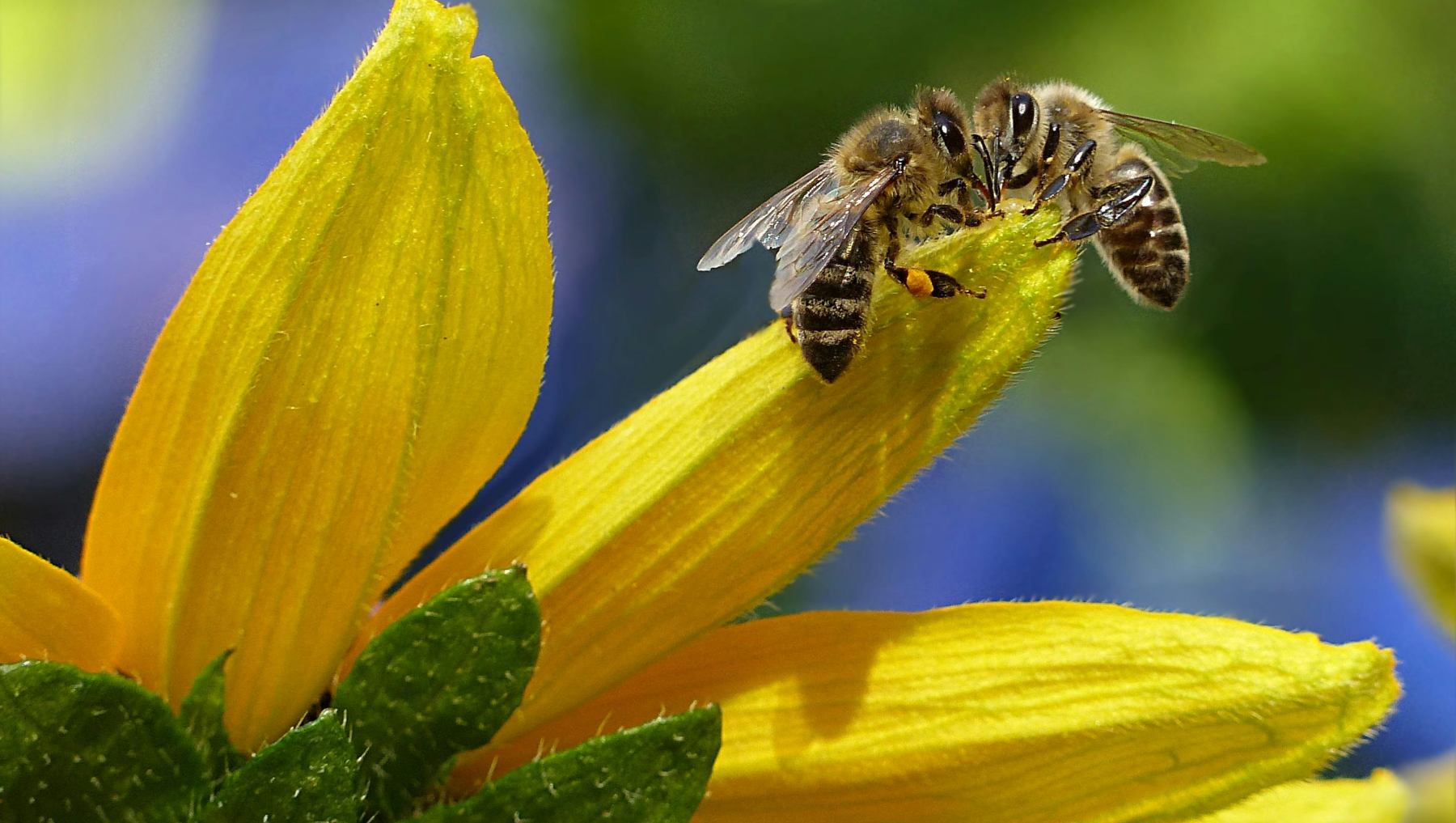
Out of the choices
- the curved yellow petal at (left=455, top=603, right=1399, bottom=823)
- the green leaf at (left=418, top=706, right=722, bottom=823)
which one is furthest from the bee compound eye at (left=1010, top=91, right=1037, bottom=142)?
the green leaf at (left=418, top=706, right=722, bottom=823)

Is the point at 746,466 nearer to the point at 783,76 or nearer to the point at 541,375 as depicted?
the point at 541,375

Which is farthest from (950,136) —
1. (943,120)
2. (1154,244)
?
(1154,244)

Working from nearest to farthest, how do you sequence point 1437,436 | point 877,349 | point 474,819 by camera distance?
point 474,819 < point 877,349 < point 1437,436

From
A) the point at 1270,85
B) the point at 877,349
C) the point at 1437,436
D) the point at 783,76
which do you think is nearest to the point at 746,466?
the point at 877,349

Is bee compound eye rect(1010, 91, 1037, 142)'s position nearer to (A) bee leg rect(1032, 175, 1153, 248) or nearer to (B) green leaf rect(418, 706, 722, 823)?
(A) bee leg rect(1032, 175, 1153, 248)

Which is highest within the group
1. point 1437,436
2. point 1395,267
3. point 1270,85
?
point 1270,85

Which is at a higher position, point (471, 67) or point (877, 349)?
point (471, 67)

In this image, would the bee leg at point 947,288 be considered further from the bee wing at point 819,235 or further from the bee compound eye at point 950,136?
the bee compound eye at point 950,136
